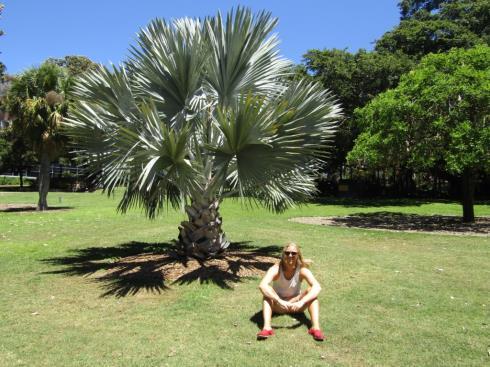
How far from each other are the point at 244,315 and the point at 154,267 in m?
2.80

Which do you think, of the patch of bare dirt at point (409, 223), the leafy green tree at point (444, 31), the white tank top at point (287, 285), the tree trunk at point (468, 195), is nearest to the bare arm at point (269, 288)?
the white tank top at point (287, 285)

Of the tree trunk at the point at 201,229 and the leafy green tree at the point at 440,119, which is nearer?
the tree trunk at the point at 201,229

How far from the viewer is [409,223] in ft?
54.0

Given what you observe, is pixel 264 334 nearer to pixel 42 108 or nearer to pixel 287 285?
pixel 287 285

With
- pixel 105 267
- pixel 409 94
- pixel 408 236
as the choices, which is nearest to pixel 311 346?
pixel 105 267

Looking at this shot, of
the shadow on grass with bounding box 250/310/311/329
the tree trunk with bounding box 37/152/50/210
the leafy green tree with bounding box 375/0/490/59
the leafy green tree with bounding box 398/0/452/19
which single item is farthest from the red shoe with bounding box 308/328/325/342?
the leafy green tree with bounding box 398/0/452/19

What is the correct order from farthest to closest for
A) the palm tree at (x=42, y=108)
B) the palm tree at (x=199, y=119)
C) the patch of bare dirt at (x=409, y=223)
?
the palm tree at (x=42, y=108)
the patch of bare dirt at (x=409, y=223)
the palm tree at (x=199, y=119)

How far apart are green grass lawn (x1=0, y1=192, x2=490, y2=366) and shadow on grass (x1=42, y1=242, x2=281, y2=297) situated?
99 mm

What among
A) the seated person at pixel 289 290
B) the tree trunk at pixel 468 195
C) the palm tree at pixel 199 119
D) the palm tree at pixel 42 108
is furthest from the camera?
the palm tree at pixel 42 108

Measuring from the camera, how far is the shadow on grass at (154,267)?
7.20m

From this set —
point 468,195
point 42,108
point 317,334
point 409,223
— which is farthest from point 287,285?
point 42,108

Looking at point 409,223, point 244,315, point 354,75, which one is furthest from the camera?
point 354,75

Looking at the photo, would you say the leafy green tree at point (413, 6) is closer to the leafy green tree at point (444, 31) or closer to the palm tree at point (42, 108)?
the leafy green tree at point (444, 31)

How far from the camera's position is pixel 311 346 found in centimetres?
476
